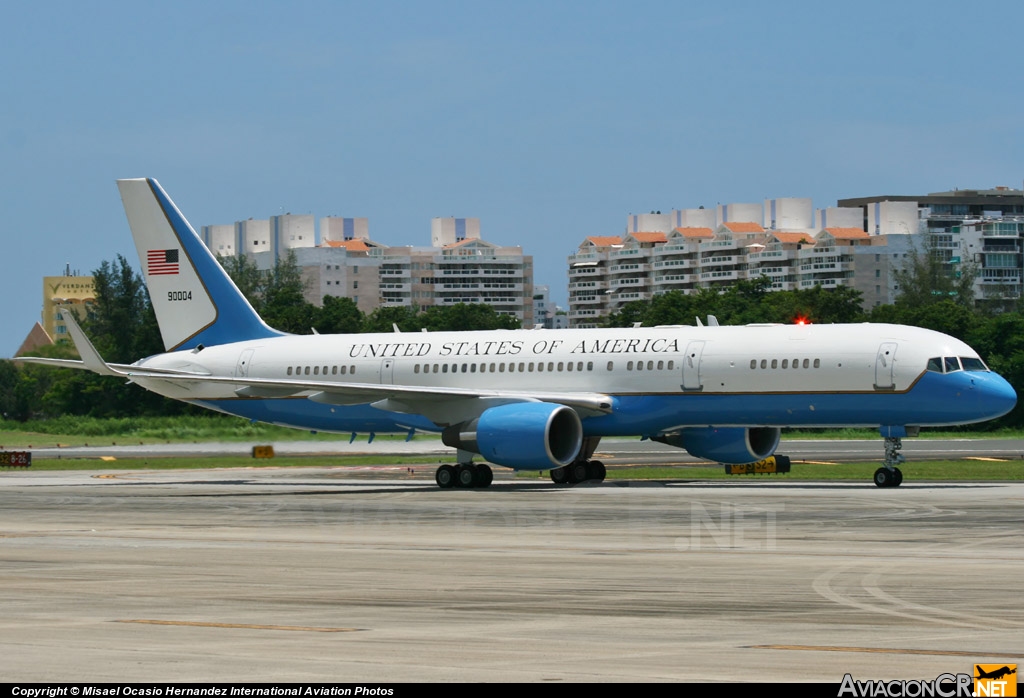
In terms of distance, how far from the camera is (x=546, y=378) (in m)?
44.6

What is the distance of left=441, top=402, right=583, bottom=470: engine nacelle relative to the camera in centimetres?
4072

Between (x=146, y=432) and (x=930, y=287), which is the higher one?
(x=930, y=287)

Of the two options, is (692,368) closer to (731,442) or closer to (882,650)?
(731,442)

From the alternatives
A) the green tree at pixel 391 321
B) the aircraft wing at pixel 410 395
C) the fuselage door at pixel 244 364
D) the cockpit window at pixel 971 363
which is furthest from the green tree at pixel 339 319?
the cockpit window at pixel 971 363

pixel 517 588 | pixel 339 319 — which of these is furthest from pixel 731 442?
pixel 339 319

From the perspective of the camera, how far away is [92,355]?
44.0 metres

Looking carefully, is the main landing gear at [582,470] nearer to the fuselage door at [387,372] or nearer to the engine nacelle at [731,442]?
the engine nacelle at [731,442]

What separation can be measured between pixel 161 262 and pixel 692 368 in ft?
64.7

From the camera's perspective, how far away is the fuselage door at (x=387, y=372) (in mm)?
47281

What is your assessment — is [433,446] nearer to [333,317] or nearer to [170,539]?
[170,539]

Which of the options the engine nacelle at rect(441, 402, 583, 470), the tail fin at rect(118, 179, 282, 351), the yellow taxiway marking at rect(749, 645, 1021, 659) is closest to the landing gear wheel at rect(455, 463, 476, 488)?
the engine nacelle at rect(441, 402, 583, 470)

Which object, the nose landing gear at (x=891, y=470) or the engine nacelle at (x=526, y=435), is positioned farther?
the engine nacelle at (x=526, y=435)

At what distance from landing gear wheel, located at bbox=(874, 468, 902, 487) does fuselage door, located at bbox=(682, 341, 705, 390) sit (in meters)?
5.20

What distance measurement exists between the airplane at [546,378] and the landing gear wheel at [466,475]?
42 millimetres
